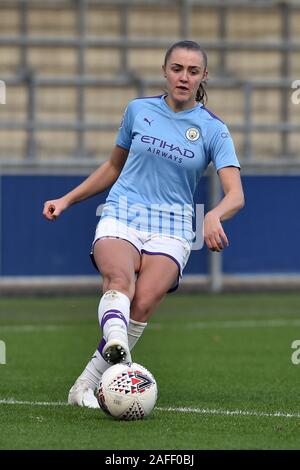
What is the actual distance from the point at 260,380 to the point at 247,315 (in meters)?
5.48

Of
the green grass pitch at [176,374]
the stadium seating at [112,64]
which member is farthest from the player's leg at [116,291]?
the stadium seating at [112,64]

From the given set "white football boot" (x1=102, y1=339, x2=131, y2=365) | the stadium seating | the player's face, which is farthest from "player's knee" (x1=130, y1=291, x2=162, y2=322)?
the stadium seating

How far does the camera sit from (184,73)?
6770 mm

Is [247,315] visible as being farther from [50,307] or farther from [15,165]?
[15,165]

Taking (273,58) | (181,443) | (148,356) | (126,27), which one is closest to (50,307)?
(148,356)

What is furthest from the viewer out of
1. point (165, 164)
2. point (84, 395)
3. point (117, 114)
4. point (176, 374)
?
point (117, 114)

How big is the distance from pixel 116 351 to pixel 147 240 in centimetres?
92

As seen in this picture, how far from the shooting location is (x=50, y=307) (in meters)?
15.2

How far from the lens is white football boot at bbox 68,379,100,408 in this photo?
23.1 feet

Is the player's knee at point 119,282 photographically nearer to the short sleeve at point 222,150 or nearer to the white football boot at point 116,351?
the white football boot at point 116,351

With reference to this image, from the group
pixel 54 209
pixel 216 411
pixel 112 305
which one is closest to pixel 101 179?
pixel 54 209

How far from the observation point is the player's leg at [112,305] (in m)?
6.25

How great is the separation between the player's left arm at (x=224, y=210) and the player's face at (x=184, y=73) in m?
0.51

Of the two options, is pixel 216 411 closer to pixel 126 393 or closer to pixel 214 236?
pixel 126 393
